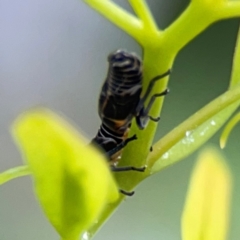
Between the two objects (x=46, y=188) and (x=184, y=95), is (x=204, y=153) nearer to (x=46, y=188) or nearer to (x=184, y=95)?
(x=46, y=188)

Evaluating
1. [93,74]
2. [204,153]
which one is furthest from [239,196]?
[204,153]

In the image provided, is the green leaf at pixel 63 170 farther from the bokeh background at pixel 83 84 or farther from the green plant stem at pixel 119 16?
the bokeh background at pixel 83 84

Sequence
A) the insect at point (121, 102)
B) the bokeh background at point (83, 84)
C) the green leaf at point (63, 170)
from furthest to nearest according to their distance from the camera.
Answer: the bokeh background at point (83, 84), the insect at point (121, 102), the green leaf at point (63, 170)

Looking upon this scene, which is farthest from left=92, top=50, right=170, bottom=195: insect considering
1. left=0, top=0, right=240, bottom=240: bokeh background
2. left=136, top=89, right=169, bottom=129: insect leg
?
left=0, top=0, right=240, bottom=240: bokeh background

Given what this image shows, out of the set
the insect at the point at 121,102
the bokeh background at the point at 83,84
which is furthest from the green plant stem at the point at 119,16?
the bokeh background at the point at 83,84

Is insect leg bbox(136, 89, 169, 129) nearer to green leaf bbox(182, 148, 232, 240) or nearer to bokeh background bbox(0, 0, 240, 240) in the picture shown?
green leaf bbox(182, 148, 232, 240)
